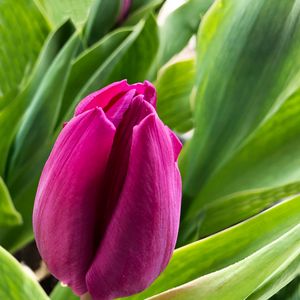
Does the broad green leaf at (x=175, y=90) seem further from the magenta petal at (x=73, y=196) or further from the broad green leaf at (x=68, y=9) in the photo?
the magenta petal at (x=73, y=196)

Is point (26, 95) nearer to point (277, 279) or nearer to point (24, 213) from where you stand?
point (24, 213)

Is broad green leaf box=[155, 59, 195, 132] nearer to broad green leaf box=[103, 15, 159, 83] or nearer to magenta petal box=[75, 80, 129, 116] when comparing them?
broad green leaf box=[103, 15, 159, 83]

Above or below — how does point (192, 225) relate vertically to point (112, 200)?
below

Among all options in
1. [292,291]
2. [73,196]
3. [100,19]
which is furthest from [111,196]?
[100,19]

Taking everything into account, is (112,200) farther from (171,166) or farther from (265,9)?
(265,9)

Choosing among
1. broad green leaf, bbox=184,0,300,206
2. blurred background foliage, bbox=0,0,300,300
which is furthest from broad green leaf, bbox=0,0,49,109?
broad green leaf, bbox=184,0,300,206

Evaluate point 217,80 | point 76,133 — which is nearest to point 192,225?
point 217,80

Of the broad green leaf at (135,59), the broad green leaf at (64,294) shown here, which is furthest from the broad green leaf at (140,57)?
the broad green leaf at (64,294)

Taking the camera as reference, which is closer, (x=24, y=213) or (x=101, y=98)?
(x=101, y=98)
